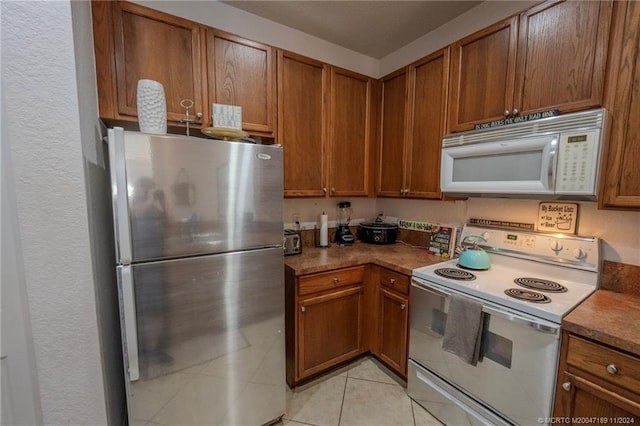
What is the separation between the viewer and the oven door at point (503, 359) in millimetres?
1154

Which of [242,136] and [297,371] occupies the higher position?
[242,136]

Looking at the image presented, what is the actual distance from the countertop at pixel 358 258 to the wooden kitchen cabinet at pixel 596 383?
82 centimetres

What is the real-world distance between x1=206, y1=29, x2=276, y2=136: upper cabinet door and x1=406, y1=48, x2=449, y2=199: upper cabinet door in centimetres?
111

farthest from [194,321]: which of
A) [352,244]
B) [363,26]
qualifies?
[363,26]

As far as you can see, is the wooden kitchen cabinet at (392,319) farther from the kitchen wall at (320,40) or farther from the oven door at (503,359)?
the kitchen wall at (320,40)

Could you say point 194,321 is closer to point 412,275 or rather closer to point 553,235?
point 412,275

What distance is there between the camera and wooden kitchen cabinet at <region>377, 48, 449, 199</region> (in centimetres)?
192

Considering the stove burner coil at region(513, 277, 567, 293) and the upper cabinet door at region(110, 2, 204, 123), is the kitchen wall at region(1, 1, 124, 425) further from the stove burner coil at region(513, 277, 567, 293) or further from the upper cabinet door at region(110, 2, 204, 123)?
the stove burner coil at region(513, 277, 567, 293)

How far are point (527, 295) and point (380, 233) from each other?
1.24 metres

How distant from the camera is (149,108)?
1.24 meters

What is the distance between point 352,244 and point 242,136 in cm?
142

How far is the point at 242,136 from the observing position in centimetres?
146

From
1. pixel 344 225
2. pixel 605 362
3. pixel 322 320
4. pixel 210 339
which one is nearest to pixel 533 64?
pixel 605 362

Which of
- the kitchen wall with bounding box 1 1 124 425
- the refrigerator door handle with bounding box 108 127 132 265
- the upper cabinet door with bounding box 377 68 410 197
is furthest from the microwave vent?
the kitchen wall with bounding box 1 1 124 425
